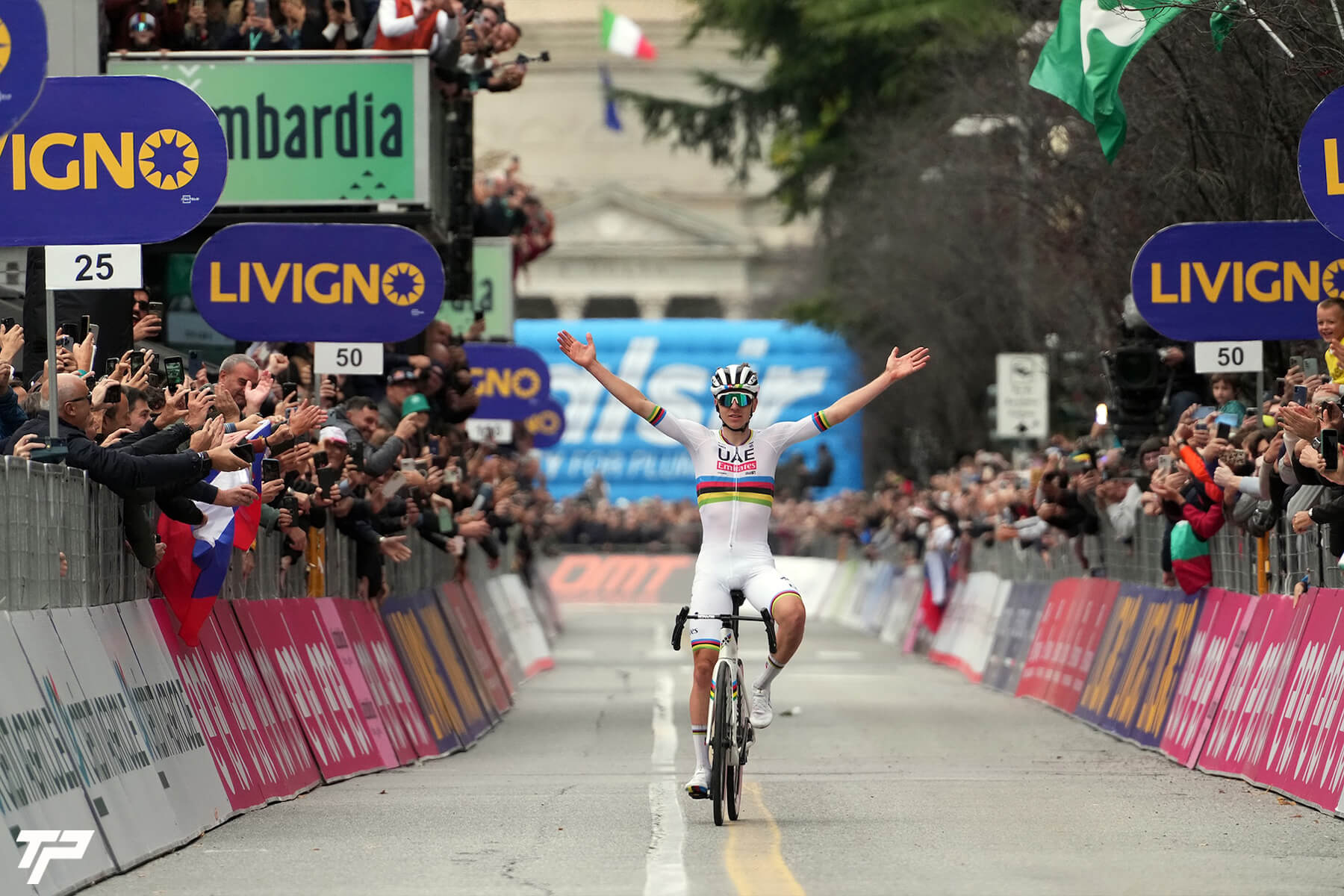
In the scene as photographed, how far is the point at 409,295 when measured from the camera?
19.5m

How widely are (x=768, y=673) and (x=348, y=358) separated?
7.00m

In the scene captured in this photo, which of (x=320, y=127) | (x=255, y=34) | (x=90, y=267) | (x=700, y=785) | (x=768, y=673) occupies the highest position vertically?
(x=255, y=34)

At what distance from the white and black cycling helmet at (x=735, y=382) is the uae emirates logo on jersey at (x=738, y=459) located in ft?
0.85

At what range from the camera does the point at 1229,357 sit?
19156mm

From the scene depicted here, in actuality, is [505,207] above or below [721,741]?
above

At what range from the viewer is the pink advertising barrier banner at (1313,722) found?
1330 centimetres

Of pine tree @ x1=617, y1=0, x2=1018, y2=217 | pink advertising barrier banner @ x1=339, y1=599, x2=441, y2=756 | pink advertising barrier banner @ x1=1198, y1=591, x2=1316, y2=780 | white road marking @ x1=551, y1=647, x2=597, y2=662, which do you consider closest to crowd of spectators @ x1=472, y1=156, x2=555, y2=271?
white road marking @ x1=551, y1=647, x2=597, y2=662

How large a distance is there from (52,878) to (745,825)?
3.89m

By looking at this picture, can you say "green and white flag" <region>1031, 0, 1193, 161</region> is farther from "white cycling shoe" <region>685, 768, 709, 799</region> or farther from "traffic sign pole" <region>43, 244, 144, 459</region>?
"traffic sign pole" <region>43, 244, 144, 459</region>

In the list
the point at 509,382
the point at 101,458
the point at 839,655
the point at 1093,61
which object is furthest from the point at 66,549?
the point at 839,655

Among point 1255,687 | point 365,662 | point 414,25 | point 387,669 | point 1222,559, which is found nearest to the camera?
point 1255,687

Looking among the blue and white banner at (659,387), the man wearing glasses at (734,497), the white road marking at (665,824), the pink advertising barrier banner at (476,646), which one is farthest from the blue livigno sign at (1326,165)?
the blue and white banner at (659,387)

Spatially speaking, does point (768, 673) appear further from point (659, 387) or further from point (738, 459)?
point (659, 387)

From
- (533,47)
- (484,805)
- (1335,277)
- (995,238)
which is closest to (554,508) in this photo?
(995,238)
